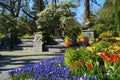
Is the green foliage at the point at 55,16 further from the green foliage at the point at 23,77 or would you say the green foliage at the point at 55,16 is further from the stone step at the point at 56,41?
the green foliage at the point at 23,77

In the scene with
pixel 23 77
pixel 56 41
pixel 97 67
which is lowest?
pixel 56 41

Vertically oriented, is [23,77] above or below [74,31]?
below

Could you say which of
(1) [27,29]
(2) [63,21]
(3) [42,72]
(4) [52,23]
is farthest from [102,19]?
(3) [42,72]

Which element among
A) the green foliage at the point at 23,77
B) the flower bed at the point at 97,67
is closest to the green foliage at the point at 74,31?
the flower bed at the point at 97,67

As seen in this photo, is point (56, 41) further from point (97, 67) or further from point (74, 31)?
point (97, 67)

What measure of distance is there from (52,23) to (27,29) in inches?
174

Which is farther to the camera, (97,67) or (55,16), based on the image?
(55,16)

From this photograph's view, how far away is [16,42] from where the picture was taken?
22.2 meters

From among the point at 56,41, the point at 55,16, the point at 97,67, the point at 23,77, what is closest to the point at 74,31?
the point at 56,41

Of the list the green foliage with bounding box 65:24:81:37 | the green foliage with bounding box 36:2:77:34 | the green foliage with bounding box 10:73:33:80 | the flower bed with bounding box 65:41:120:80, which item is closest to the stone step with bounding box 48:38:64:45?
the green foliage with bounding box 65:24:81:37

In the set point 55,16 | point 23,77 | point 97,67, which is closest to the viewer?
point 97,67

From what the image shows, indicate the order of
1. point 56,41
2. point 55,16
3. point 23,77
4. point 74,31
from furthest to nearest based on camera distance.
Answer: point 55,16 → point 74,31 → point 56,41 → point 23,77

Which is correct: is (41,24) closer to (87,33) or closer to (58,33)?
(58,33)

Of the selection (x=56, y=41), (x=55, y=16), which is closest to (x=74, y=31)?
(x=56, y=41)
